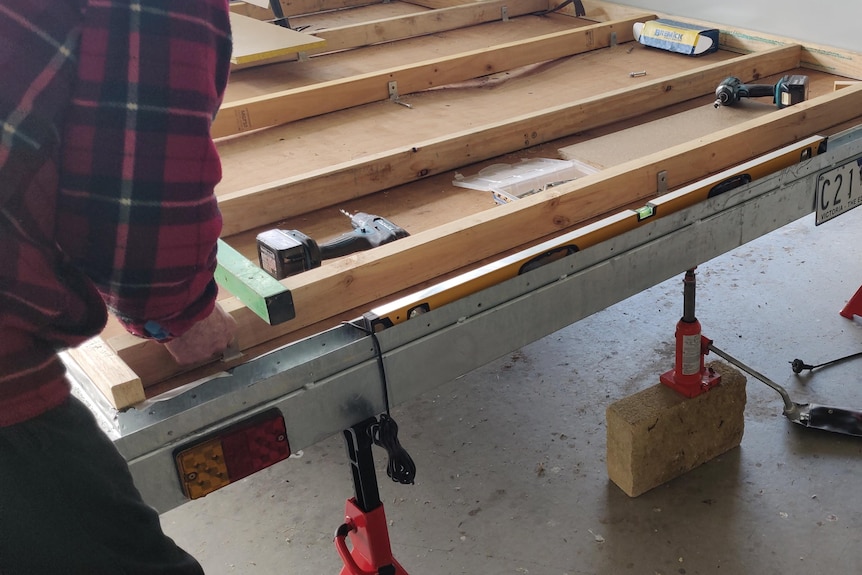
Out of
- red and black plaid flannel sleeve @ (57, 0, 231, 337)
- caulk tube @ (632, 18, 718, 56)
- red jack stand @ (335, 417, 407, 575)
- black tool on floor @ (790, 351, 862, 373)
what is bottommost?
black tool on floor @ (790, 351, 862, 373)

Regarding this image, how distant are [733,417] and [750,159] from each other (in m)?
0.91

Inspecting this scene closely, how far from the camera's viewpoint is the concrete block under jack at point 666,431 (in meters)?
2.33

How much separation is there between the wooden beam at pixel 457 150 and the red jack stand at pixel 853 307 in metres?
1.00

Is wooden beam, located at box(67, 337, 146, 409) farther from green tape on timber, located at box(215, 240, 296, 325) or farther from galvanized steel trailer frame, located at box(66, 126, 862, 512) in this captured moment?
green tape on timber, located at box(215, 240, 296, 325)

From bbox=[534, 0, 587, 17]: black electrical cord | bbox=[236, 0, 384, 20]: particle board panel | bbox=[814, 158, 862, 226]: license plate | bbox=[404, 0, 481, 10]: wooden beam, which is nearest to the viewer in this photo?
bbox=[814, 158, 862, 226]: license plate

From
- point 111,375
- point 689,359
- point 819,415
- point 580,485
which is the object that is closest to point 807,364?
point 819,415

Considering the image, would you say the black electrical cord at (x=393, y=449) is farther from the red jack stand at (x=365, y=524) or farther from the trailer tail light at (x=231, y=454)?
the trailer tail light at (x=231, y=454)

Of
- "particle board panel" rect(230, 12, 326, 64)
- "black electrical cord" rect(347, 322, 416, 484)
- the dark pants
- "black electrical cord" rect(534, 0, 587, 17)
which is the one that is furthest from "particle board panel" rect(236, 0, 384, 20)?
the dark pants

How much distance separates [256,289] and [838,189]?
1.34 m

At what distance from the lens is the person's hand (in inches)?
46.7

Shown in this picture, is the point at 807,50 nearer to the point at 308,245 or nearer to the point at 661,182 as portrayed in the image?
the point at 661,182

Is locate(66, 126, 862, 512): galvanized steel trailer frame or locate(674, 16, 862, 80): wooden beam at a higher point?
locate(674, 16, 862, 80): wooden beam

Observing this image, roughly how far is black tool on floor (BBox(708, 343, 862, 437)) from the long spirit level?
0.83 metres

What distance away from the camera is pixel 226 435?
44.9 inches
